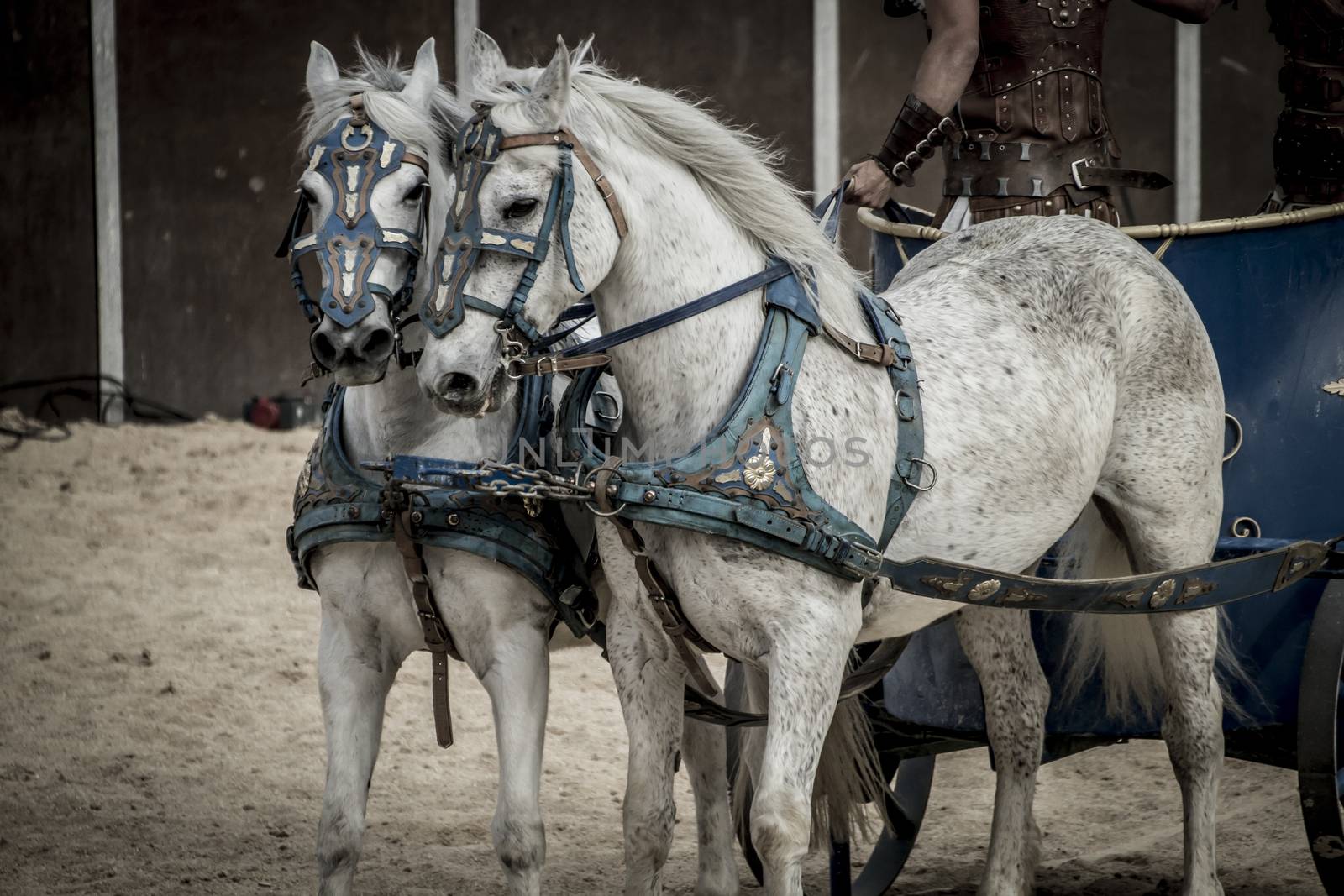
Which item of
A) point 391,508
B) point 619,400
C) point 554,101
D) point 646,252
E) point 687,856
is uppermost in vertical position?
point 554,101

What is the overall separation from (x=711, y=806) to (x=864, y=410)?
1393 mm

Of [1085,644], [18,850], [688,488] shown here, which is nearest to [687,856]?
[1085,644]

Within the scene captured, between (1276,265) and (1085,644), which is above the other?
(1276,265)

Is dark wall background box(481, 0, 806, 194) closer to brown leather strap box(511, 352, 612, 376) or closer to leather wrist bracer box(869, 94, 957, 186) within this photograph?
leather wrist bracer box(869, 94, 957, 186)

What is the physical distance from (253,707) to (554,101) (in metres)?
3.48

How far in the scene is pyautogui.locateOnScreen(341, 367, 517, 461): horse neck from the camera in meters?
2.78

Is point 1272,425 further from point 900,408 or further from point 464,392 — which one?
point 464,392

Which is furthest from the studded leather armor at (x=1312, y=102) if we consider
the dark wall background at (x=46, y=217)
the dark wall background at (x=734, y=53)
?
the dark wall background at (x=46, y=217)

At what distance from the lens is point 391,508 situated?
2.67 meters

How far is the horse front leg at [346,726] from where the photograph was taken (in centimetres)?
279

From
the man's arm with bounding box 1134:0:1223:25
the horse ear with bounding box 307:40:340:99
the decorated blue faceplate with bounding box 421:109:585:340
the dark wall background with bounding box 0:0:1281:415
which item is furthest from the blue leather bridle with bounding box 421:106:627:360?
the dark wall background with bounding box 0:0:1281:415

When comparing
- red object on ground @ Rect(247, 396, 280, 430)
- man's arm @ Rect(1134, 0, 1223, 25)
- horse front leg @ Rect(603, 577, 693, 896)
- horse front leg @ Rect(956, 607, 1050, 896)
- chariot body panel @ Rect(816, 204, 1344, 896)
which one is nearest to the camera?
horse front leg @ Rect(603, 577, 693, 896)

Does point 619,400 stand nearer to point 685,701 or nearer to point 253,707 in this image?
point 685,701

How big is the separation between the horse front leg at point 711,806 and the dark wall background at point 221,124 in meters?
4.91
